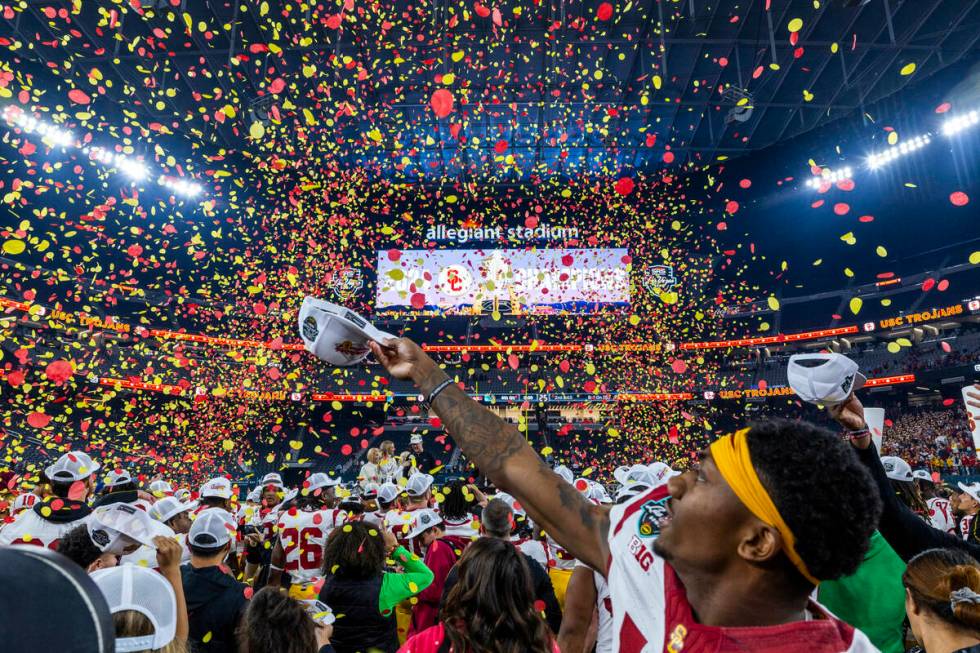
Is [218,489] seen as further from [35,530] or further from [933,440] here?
[933,440]

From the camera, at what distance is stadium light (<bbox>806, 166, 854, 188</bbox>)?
22.7 metres

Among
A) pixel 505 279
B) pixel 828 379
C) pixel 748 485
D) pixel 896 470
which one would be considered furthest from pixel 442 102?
pixel 748 485

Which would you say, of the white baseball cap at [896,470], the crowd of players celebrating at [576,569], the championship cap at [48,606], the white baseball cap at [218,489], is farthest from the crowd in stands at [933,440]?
the championship cap at [48,606]

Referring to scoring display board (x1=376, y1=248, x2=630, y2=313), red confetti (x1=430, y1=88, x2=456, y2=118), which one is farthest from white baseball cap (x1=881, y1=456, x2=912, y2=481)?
scoring display board (x1=376, y1=248, x2=630, y2=313)

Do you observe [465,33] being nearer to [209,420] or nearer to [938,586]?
[938,586]

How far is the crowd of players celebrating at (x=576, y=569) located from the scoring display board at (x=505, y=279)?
20.1 metres

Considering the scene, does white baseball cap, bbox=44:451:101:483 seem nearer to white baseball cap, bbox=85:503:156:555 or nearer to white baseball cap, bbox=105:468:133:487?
white baseball cap, bbox=105:468:133:487

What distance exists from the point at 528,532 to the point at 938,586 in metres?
4.62

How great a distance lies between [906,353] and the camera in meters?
28.6

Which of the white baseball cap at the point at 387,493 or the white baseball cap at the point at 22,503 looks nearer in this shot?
the white baseball cap at the point at 22,503

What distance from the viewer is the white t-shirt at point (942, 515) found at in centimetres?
668

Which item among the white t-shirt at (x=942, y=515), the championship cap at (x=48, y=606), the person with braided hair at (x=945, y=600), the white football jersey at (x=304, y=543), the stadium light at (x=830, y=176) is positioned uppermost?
the stadium light at (x=830, y=176)

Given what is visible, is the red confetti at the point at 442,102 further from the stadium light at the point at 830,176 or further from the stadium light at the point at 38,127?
the stadium light at the point at 830,176

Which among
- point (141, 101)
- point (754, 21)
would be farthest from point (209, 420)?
point (754, 21)
